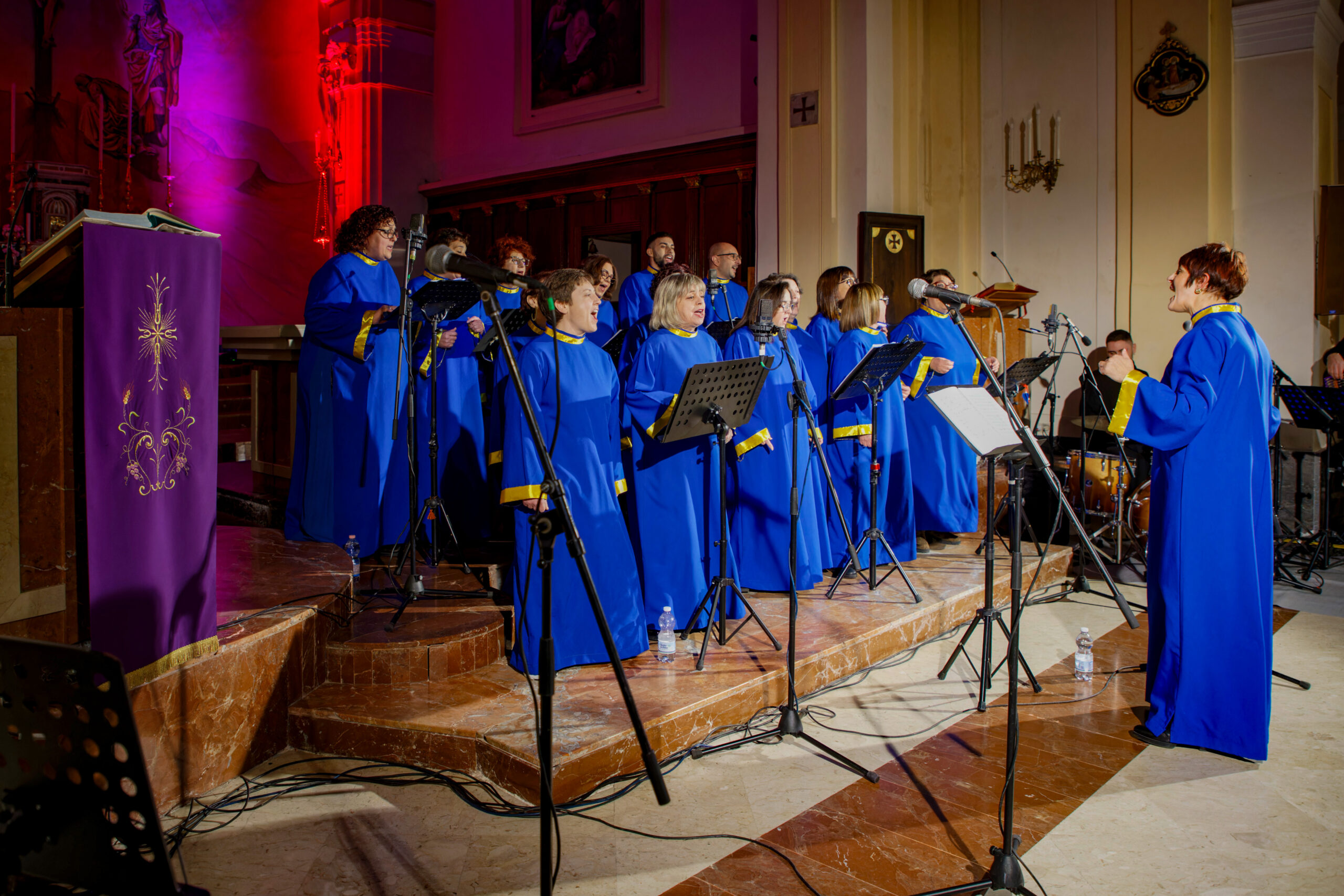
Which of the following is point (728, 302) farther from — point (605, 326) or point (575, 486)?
point (575, 486)

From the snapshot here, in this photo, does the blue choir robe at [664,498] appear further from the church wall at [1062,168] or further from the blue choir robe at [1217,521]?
the church wall at [1062,168]

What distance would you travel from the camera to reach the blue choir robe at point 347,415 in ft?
17.7

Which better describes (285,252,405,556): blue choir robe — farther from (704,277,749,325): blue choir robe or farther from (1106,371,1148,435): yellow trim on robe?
(1106,371,1148,435): yellow trim on robe

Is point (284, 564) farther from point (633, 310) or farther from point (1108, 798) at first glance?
point (1108, 798)

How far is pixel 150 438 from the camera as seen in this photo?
2.86 meters

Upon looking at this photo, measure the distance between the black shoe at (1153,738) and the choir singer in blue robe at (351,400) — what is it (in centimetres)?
400

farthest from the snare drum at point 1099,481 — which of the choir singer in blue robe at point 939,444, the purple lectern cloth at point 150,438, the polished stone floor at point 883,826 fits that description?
the purple lectern cloth at point 150,438

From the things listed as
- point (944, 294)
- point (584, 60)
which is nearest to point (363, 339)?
point (944, 294)

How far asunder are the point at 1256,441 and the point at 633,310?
14.2ft

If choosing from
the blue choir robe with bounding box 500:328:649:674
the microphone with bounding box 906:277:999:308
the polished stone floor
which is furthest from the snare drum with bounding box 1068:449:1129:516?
the microphone with bounding box 906:277:999:308

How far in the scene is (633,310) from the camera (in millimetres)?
7047

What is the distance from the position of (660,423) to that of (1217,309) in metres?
2.27

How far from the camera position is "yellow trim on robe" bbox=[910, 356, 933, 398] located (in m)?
6.36

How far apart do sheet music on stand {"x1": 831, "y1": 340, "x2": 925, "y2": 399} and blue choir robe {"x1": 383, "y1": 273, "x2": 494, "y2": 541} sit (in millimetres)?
2097
